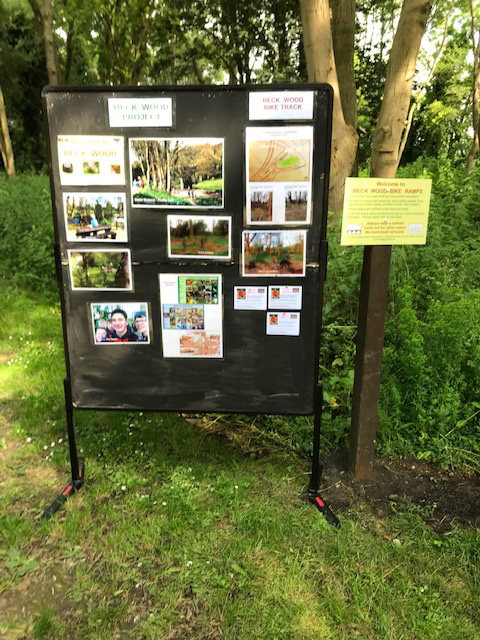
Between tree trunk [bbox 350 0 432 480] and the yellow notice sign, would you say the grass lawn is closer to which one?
tree trunk [bbox 350 0 432 480]

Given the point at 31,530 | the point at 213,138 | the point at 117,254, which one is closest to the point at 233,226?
the point at 213,138

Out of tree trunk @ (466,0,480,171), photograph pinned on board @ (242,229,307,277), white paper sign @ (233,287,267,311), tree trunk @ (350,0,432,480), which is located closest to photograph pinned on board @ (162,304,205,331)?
white paper sign @ (233,287,267,311)

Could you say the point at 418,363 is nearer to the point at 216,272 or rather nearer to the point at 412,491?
the point at 412,491

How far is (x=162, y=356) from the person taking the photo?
2912mm

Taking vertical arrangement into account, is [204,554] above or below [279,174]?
below

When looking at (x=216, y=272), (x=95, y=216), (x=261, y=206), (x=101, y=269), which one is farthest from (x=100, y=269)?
(x=261, y=206)

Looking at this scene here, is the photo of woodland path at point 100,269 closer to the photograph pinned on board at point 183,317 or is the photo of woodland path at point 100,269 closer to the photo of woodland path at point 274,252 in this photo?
the photograph pinned on board at point 183,317

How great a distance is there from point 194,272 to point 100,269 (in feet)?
1.80

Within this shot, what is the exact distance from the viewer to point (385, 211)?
2711mm

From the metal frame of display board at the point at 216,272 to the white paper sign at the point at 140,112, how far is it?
0.08 feet

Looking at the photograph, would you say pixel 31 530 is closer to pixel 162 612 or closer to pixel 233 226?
pixel 162 612

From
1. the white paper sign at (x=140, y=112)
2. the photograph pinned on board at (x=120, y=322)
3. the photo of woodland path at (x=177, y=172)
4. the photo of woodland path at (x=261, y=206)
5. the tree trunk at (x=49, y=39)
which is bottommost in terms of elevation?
the photograph pinned on board at (x=120, y=322)

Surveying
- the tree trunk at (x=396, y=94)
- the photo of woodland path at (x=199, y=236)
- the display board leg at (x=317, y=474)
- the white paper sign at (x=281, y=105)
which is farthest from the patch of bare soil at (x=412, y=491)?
the tree trunk at (x=396, y=94)

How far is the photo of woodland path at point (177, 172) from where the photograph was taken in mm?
2527
